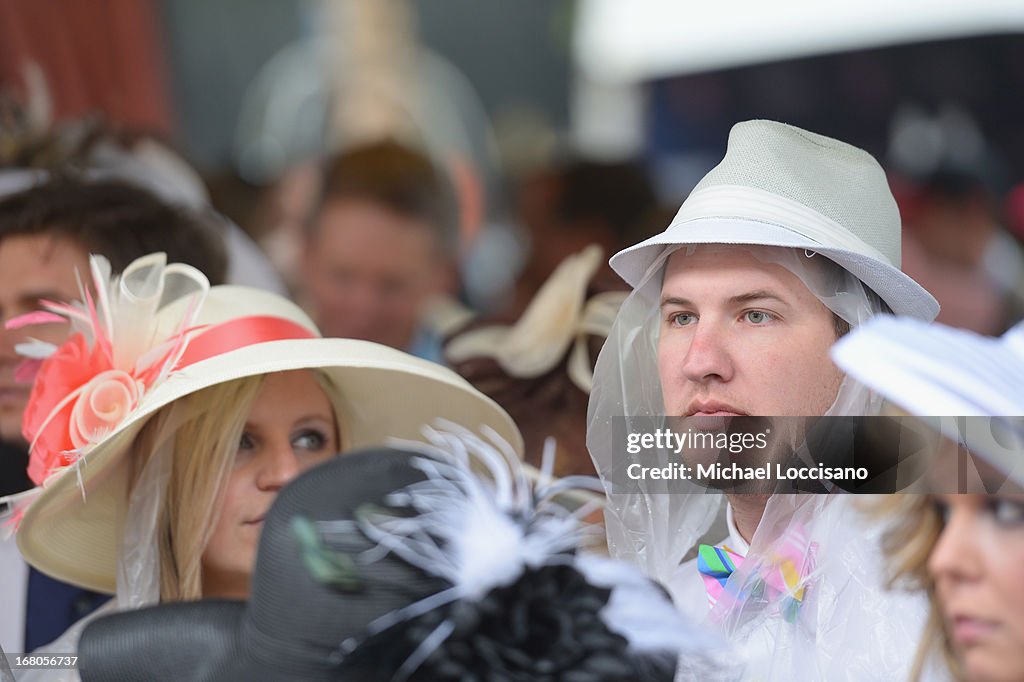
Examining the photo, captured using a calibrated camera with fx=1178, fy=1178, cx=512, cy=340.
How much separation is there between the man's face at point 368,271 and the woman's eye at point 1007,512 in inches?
87.2

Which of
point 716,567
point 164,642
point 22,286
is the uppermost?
point 22,286

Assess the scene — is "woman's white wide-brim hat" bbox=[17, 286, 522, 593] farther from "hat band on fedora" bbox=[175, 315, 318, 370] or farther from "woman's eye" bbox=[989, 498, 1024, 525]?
"woman's eye" bbox=[989, 498, 1024, 525]

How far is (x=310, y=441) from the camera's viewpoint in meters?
1.78

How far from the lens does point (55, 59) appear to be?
3500mm

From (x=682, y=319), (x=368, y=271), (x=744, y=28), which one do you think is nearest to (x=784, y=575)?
(x=682, y=319)

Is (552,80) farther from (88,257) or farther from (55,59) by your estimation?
(88,257)

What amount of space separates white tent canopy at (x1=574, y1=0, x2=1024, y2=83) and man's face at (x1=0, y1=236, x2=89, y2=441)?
10.4ft

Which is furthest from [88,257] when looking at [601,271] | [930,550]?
[930,550]

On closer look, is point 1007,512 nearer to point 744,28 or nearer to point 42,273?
point 42,273

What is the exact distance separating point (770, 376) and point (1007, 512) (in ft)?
1.39

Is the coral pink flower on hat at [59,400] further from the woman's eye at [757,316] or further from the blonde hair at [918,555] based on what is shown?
the blonde hair at [918,555]

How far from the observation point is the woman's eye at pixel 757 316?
1.50 meters

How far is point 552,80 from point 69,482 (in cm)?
440

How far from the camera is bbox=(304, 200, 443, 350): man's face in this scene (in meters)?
3.24
